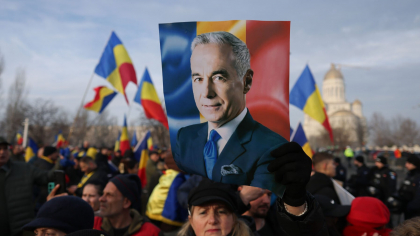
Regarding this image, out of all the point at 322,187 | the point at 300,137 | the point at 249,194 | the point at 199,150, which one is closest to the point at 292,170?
the point at 199,150

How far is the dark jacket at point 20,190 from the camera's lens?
13.3 ft

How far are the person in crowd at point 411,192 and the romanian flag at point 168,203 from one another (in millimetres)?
4077

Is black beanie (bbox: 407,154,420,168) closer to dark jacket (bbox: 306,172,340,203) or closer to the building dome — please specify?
dark jacket (bbox: 306,172,340,203)

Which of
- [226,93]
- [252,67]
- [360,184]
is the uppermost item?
[252,67]

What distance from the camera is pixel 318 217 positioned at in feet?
4.94

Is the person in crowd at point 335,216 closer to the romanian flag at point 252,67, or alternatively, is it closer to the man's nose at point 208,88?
the romanian flag at point 252,67

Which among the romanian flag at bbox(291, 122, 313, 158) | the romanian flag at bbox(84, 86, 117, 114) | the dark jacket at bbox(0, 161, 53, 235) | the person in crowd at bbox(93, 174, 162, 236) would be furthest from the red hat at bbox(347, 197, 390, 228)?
the romanian flag at bbox(84, 86, 117, 114)

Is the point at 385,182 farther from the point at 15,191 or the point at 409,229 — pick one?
the point at 15,191

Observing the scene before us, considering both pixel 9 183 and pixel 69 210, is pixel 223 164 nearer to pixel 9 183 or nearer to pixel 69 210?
pixel 69 210

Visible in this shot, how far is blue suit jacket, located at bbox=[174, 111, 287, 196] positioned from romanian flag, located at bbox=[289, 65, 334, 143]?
5.96 metres

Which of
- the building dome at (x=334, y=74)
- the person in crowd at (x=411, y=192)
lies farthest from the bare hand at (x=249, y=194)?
the building dome at (x=334, y=74)

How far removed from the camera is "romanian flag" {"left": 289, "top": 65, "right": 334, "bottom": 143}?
7.39 metres

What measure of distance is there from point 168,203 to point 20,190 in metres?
2.01

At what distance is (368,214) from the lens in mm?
3004
